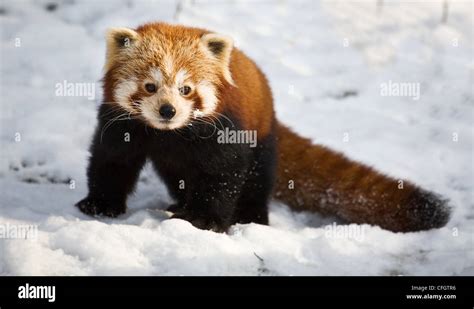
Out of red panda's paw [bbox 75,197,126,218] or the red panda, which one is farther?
red panda's paw [bbox 75,197,126,218]

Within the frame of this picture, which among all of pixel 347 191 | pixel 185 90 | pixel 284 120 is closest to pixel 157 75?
pixel 185 90

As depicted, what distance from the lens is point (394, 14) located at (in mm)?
7562

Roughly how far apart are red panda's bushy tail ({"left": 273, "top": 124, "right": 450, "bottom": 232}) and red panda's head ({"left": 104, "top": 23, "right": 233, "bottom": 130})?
1.22 m

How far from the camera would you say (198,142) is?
4348 mm

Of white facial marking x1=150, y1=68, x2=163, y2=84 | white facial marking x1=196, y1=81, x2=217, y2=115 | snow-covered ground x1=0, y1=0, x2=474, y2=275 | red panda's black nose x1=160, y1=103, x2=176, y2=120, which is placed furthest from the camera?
white facial marking x1=196, y1=81, x2=217, y2=115

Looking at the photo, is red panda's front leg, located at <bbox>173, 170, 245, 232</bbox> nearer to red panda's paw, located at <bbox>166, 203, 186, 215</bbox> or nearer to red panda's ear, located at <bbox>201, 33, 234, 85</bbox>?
red panda's paw, located at <bbox>166, 203, 186, 215</bbox>

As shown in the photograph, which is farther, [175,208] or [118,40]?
[175,208]

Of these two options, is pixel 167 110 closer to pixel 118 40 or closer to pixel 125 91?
pixel 125 91

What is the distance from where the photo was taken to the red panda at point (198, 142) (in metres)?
4.21

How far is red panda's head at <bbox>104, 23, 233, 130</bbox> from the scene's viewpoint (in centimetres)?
410

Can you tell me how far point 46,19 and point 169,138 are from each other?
393 centimetres

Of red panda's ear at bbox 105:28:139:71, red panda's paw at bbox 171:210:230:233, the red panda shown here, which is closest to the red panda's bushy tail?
the red panda

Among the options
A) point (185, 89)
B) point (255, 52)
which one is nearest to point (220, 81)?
point (185, 89)

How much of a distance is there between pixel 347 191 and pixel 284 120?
4.78ft
